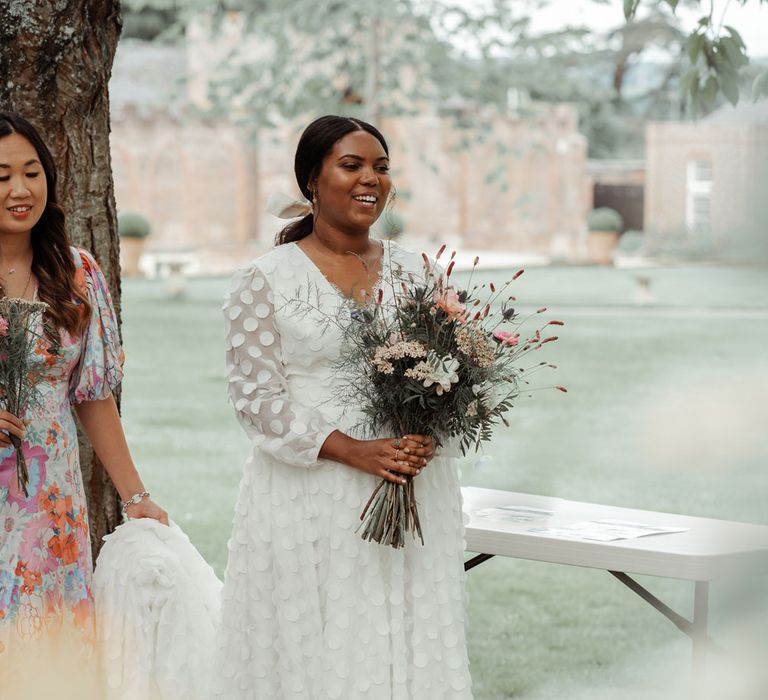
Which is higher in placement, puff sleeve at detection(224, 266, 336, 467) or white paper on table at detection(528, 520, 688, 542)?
puff sleeve at detection(224, 266, 336, 467)

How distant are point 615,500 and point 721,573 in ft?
27.0

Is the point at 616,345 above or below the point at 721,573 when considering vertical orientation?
below

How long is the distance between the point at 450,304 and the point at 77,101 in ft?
4.94

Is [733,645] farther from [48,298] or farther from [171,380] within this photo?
[171,380]

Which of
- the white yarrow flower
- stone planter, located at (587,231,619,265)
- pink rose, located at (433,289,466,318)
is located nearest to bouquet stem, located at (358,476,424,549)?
the white yarrow flower

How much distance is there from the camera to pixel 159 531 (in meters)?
2.68

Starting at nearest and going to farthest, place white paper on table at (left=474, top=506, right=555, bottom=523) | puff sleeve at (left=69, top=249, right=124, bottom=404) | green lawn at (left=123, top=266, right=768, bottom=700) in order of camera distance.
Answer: green lawn at (left=123, top=266, right=768, bottom=700)
puff sleeve at (left=69, top=249, right=124, bottom=404)
white paper on table at (left=474, top=506, right=555, bottom=523)

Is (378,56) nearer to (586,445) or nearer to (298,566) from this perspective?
(586,445)

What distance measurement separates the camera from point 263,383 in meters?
2.50

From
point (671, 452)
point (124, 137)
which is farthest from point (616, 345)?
point (124, 137)

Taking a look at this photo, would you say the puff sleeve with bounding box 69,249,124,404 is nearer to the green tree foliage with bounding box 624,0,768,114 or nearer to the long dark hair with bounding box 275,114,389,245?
the long dark hair with bounding box 275,114,389,245

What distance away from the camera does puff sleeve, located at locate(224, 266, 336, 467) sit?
2.48 meters

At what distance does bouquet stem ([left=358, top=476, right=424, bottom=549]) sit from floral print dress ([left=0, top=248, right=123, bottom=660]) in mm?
629

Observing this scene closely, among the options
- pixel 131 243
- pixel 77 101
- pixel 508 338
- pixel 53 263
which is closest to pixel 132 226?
pixel 131 243
